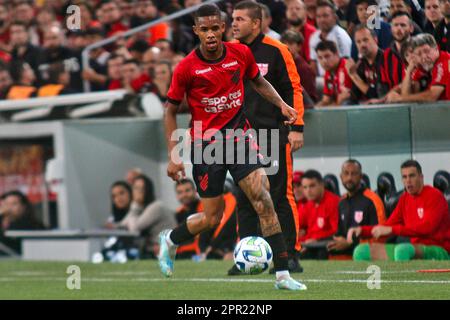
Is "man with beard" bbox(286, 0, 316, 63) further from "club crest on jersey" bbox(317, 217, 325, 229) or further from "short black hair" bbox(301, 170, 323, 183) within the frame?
"club crest on jersey" bbox(317, 217, 325, 229)

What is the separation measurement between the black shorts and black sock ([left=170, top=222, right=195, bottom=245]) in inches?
19.7

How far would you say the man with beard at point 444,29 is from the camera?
36.9ft

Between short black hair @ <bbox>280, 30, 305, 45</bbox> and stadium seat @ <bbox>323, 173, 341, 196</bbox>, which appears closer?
stadium seat @ <bbox>323, 173, 341, 196</bbox>

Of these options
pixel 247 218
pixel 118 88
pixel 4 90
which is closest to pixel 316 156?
pixel 247 218

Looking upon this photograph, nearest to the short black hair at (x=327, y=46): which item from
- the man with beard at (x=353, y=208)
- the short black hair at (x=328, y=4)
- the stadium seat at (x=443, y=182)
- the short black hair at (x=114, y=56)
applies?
the short black hair at (x=328, y=4)

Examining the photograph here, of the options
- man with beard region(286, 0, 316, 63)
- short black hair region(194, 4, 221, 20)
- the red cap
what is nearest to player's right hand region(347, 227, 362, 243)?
the red cap

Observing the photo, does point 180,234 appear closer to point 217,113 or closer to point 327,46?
point 217,113

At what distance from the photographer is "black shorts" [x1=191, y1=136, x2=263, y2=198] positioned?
8.78 metres

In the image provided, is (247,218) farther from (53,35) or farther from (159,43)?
(53,35)

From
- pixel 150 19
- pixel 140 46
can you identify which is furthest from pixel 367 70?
pixel 150 19

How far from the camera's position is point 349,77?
12562 mm

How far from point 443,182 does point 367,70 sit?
4.99 feet

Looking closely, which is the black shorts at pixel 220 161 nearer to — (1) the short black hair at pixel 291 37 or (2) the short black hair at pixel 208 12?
(2) the short black hair at pixel 208 12

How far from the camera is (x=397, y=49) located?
1172 centimetres
